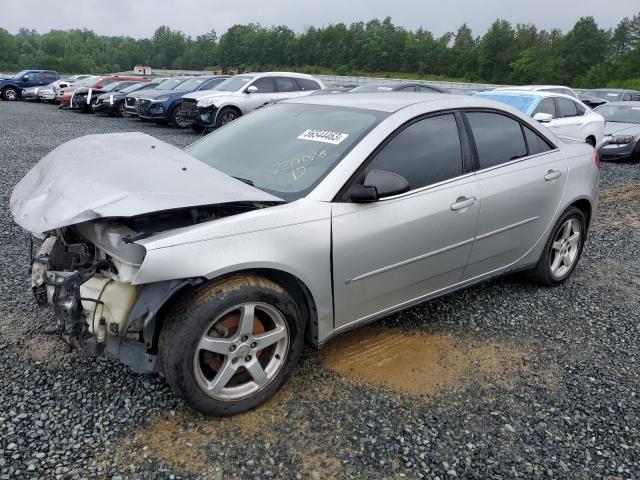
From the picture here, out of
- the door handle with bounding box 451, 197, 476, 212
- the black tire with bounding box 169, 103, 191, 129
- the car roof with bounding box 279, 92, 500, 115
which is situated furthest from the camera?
the black tire with bounding box 169, 103, 191, 129

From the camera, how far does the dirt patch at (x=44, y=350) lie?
3.03m

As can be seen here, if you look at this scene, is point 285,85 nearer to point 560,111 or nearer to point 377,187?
point 560,111

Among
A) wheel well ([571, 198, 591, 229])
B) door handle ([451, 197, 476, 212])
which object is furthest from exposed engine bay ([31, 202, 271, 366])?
wheel well ([571, 198, 591, 229])

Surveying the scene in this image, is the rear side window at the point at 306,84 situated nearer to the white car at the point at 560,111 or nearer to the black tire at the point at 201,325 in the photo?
the white car at the point at 560,111

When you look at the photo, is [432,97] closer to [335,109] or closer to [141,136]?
[335,109]

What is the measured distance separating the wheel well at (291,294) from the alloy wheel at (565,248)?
2.42 metres

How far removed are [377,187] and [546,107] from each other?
876 cm

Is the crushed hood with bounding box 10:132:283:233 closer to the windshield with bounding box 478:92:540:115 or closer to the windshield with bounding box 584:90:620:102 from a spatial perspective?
the windshield with bounding box 478:92:540:115

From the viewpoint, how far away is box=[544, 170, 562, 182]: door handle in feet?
12.8

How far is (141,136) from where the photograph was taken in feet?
12.2

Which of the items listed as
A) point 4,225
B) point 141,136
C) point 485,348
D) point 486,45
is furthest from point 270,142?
point 486,45

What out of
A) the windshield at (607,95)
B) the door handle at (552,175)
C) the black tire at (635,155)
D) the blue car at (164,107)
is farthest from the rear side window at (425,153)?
the windshield at (607,95)

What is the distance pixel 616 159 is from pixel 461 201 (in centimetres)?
979

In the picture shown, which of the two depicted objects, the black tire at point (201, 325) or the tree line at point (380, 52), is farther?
the tree line at point (380, 52)
